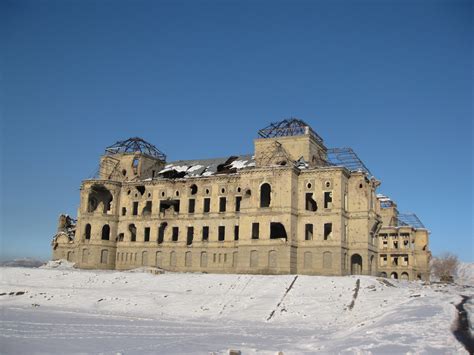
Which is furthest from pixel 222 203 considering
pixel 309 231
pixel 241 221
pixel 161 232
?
pixel 309 231

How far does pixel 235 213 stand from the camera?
2635 inches

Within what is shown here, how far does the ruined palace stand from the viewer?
6044cm

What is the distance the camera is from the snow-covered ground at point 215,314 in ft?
84.6

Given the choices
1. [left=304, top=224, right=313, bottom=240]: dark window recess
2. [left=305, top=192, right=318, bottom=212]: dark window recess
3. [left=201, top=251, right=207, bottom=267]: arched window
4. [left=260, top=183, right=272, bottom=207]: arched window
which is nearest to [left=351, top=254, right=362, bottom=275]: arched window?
[left=304, top=224, right=313, bottom=240]: dark window recess

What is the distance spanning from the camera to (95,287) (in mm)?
57531

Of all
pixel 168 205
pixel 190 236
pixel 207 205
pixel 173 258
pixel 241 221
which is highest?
pixel 168 205

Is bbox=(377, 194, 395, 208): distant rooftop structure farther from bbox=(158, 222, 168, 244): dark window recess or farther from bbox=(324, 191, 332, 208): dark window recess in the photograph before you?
bbox=(158, 222, 168, 244): dark window recess

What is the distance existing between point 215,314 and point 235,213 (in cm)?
2316

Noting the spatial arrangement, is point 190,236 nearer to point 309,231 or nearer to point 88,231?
point 88,231

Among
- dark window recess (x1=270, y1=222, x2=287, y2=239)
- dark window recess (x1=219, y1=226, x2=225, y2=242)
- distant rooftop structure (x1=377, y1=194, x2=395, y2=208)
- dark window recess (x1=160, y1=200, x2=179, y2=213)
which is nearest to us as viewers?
dark window recess (x1=270, y1=222, x2=287, y2=239)

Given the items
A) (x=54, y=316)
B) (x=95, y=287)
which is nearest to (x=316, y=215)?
A: (x=95, y=287)

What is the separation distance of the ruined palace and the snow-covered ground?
6081 mm

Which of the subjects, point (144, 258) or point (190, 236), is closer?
point (190, 236)

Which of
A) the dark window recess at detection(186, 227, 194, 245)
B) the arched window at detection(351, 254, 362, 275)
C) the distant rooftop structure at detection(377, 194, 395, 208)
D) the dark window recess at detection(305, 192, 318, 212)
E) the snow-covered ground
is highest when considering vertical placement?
the distant rooftop structure at detection(377, 194, 395, 208)
